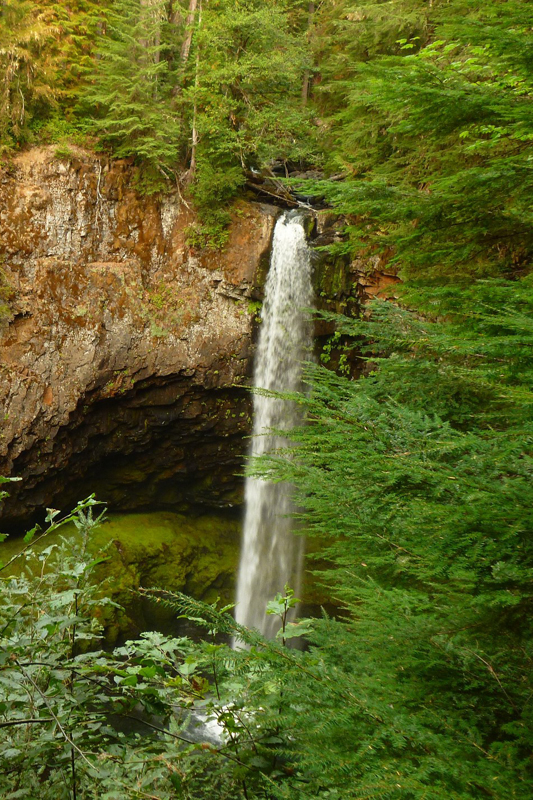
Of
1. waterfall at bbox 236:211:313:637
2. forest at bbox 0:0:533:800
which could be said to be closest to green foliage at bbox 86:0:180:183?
waterfall at bbox 236:211:313:637

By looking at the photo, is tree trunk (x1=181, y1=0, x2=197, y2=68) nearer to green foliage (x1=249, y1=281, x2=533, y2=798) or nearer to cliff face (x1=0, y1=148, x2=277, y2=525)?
cliff face (x1=0, y1=148, x2=277, y2=525)

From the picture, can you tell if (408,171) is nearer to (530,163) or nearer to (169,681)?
(530,163)

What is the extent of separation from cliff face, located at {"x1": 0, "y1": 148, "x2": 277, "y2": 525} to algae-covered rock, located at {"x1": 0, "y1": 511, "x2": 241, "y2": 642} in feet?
2.68

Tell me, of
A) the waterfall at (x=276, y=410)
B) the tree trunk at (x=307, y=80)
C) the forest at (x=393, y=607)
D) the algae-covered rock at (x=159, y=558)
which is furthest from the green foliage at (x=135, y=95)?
the forest at (x=393, y=607)

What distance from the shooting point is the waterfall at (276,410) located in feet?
31.5

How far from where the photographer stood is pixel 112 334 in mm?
9242

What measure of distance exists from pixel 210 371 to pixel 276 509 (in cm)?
332

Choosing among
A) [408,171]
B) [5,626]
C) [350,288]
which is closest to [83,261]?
[350,288]

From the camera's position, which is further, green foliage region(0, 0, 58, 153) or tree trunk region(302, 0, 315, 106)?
tree trunk region(302, 0, 315, 106)

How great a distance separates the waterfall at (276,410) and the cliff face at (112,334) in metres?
0.38

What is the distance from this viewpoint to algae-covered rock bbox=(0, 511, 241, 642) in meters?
8.45

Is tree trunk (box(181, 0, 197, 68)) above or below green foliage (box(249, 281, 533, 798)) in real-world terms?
above

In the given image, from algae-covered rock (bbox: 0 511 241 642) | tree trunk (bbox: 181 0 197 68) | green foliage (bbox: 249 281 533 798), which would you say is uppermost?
tree trunk (bbox: 181 0 197 68)

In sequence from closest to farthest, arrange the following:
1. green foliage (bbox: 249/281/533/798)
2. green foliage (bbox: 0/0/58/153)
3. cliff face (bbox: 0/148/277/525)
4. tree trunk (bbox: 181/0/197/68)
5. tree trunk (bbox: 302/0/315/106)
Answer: green foliage (bbox: 249/281/533/798) < green foliage (bbox: 0/0/58/153) < cliff face (bbox: 0/148/277/525) < tree trunk (bbox: 181/0/197/68) < tree trunk (bbox: 302/0/315/106)
